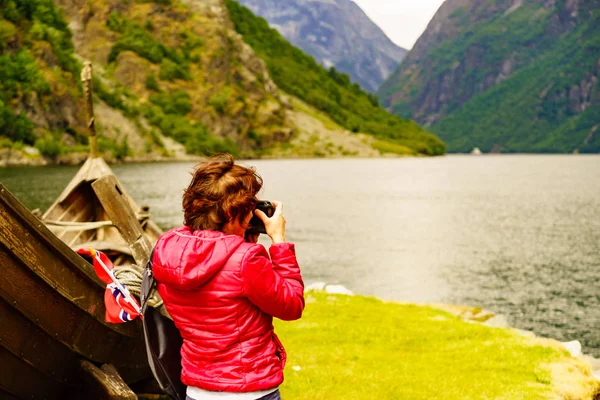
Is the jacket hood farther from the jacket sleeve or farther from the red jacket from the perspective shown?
the jacket sleeve

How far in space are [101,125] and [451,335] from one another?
157904 mm

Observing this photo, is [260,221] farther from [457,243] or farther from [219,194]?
[457,243]

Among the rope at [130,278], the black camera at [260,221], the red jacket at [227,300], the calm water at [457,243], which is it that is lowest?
the calm water at [457,243]

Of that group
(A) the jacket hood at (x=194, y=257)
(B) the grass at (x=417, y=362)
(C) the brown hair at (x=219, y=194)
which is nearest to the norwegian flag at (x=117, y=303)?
(A) the jacket hood at (x=194, y=257)

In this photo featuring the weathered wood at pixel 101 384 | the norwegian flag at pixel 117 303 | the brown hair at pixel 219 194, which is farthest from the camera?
the weathered wood at pixel 101 384

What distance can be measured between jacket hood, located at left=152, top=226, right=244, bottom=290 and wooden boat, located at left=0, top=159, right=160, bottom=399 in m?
1.79

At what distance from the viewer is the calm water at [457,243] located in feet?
95.2

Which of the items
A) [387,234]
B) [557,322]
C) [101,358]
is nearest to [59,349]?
[101,358]

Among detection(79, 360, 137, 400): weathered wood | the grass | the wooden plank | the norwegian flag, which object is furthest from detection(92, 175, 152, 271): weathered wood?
the grass

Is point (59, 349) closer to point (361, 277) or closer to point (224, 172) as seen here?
point (224, 172)

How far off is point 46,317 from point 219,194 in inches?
102

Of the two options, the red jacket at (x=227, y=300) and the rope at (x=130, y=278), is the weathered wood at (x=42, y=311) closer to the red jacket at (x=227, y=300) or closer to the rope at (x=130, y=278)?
the rope at (x=130, y=278)

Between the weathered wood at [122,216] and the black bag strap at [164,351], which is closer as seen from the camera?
the black bag strap at [164,351]

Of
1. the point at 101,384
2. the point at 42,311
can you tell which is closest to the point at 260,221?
the point at 42,311
